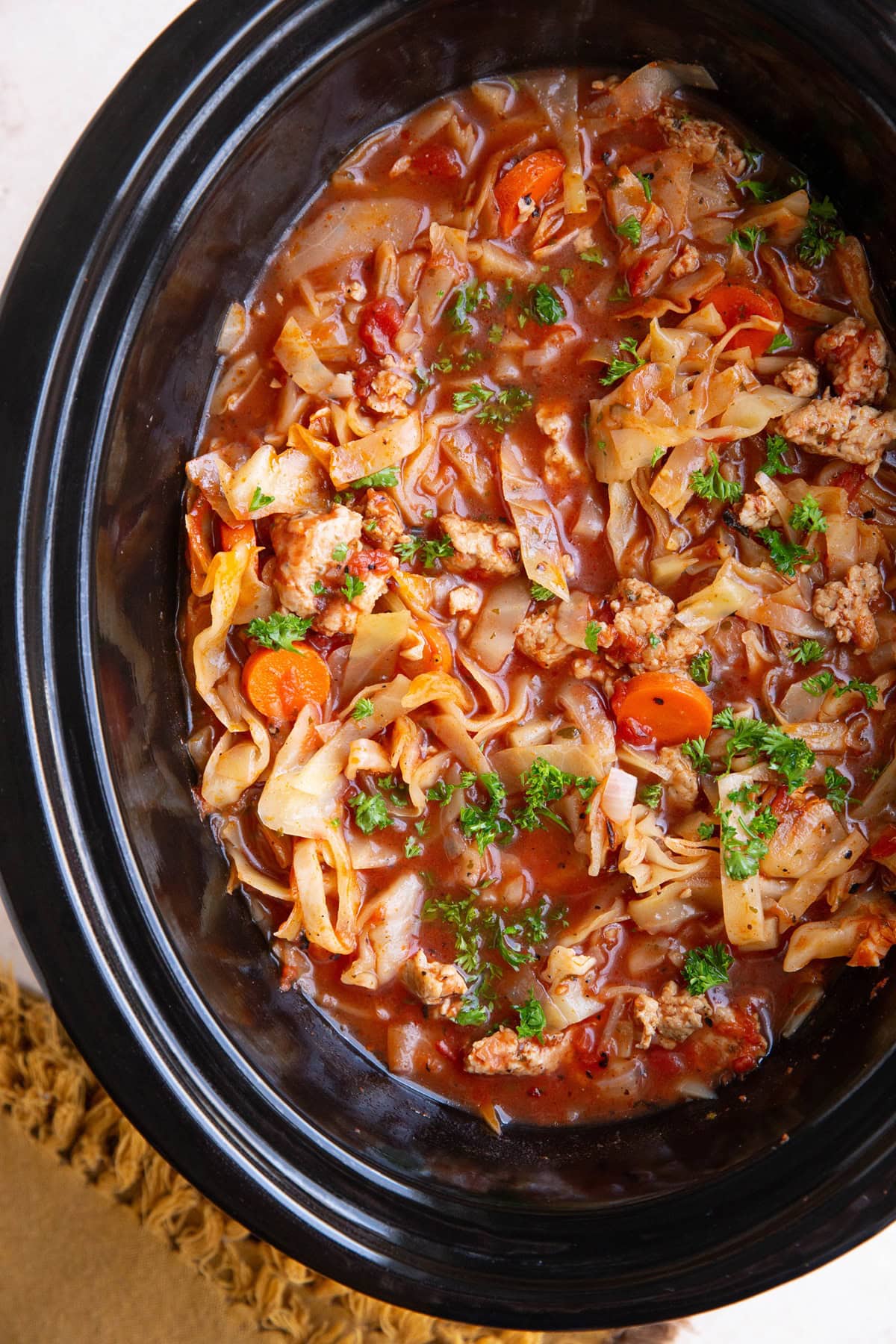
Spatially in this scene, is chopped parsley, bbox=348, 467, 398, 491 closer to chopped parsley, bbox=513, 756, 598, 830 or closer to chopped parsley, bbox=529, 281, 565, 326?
chopped parsley, bbox=529, 281, 565, 326

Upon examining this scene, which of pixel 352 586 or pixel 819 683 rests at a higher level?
pixel 352 586

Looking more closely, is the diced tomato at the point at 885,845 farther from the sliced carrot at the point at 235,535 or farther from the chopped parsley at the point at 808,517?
the sliced carrot at the point at 235,535

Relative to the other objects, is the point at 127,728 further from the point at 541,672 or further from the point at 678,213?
the point at 678,213

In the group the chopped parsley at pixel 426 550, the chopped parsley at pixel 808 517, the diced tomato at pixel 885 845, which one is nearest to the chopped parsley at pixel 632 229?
the chopped parsley at pixel 808 517

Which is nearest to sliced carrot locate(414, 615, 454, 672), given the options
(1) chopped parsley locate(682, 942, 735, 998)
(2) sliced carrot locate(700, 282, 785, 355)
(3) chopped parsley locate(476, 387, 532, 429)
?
(3) chopped parsley locate(476, 387, 532, 429)

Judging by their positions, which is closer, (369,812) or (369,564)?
(369,564)

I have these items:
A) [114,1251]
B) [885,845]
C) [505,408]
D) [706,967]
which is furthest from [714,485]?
[114,1251]

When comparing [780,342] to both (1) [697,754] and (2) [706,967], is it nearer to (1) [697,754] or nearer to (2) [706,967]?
(1) [697,754]
